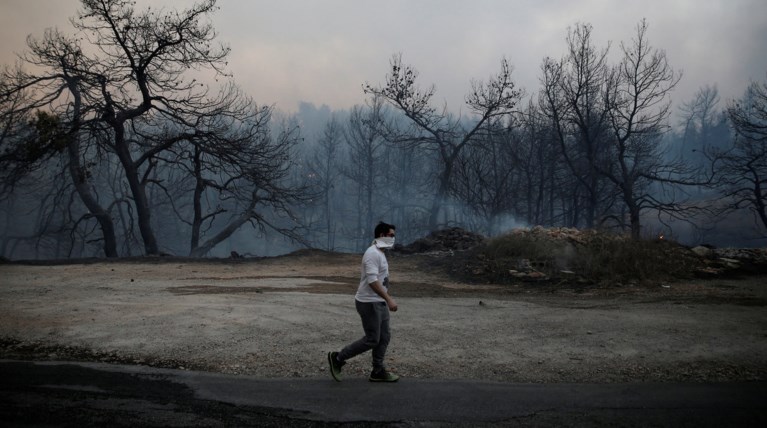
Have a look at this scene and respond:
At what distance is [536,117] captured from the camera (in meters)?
36.1

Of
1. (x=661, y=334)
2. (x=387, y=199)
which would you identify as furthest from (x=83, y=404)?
(x=387, y=199)

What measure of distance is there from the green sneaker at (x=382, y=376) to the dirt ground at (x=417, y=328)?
351mm

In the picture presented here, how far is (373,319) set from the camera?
542 centimetres

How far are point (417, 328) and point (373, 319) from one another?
287 cm

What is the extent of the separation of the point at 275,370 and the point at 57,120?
721 inches

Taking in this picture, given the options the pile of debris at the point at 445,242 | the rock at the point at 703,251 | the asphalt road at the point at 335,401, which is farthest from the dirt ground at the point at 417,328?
the pile of debris at the point at 445,242

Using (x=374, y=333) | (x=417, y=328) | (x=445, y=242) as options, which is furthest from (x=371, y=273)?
(x=445, y=242)

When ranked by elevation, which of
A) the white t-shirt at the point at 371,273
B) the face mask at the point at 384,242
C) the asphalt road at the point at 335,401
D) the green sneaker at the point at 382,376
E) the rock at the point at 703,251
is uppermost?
the rock at the point at 703,251

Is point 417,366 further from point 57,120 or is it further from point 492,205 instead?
point 492,205

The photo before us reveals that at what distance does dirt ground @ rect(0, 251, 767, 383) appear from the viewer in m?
6.18

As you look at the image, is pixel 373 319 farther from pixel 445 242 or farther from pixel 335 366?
pixel 445 242

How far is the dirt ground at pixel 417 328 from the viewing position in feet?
20.3

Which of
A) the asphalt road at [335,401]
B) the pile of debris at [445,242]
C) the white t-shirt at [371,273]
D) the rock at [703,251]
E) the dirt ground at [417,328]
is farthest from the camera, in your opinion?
the pile of debris at [445,242]

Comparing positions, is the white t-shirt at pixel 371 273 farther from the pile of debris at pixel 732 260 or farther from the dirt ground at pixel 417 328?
the pile of debris at pixel 732 260
